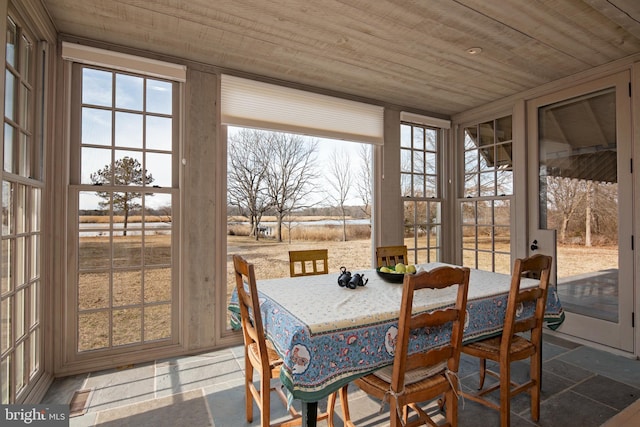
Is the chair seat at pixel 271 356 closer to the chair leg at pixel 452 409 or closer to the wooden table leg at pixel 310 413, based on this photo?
the wooden table leg at pixel 310 413

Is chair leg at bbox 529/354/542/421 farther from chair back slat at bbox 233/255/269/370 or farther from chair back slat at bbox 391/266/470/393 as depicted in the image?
chair back slat at bbox 233/255/269/370

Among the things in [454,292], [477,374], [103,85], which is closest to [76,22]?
[103,85]

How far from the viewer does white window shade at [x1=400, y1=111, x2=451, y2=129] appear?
4.30m

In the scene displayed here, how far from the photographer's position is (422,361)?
1.59 meters

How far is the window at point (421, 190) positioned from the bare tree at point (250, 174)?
2.26 m

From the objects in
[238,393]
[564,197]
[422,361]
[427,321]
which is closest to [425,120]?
[564,197]

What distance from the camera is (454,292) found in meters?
2.09

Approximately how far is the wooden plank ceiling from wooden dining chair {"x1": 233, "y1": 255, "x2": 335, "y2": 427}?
1.80 m

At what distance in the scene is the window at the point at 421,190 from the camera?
443cm

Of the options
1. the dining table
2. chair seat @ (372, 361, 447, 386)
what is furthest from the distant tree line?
chair seat @ (372, 361, 447, 386)

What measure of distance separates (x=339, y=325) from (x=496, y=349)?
117 centimetres

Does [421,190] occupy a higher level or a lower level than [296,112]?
lower

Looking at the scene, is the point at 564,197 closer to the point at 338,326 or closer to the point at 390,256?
the point at 390,256

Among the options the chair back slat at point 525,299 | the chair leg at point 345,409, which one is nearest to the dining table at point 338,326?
the chair back slat at point 525,299
